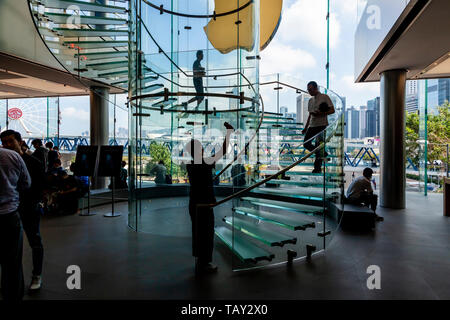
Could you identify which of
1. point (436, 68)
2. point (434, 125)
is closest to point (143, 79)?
point (436, 68)

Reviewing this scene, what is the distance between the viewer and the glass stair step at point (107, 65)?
251 inches

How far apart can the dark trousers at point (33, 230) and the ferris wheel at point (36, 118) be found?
9918 mm

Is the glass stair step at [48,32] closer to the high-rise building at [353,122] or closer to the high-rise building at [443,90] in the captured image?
the high-rise building at [353,122]

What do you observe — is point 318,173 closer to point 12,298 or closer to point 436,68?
point 12,298

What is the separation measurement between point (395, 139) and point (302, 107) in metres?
2.48

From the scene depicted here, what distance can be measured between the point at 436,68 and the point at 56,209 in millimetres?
9315

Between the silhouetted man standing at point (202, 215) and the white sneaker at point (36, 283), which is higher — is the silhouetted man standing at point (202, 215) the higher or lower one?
the higher one

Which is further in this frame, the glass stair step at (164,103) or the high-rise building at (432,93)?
the high-rise building at (432,93)

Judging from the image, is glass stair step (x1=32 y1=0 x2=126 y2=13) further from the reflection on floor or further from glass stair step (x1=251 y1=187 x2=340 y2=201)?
glass stair step (x1=251 y1=187 x2=340 y2=201)

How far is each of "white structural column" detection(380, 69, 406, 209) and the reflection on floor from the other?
2076 mm

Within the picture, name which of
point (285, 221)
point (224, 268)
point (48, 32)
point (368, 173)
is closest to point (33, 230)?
point (224, 268)

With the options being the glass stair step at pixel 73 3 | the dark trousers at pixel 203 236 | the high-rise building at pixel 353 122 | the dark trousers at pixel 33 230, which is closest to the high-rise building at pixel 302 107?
the high-rise building at pixel 353 122

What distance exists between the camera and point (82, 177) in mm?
6160

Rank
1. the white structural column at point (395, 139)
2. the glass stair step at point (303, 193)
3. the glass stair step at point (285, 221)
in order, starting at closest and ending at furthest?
the glass stair step at point (285, 221) → the glass stair step at point (303, 193) → the white structural column at point (395, 139)
